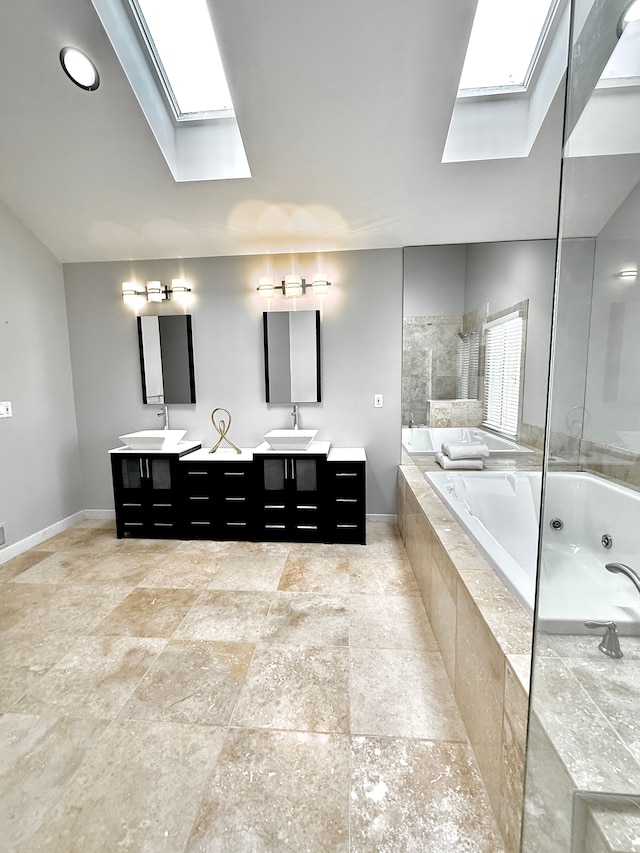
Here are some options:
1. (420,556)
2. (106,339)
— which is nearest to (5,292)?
(106,339)

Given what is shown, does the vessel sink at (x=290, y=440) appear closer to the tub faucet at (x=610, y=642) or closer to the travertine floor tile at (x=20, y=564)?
the travertine floor tile at (x=20, y=564)

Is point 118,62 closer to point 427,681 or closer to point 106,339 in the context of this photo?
point 106,339

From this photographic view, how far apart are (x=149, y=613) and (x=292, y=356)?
7.32 ft

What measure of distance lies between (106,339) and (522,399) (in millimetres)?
3614

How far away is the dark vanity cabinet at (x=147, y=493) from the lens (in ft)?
10.6

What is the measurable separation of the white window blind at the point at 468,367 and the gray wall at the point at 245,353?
529mm

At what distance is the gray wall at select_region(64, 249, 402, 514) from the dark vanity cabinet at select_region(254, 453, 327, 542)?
546mm

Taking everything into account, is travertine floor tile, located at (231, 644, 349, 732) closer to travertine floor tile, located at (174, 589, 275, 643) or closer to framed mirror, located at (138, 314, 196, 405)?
travertine floor tile, located at (174, 589, 275, 643)

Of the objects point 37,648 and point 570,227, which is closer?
point 570,227

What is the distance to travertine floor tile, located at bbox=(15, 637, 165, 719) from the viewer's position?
1.60 meters

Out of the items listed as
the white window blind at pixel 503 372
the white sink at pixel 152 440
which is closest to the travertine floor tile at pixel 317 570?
the white sink at pixel 152 440

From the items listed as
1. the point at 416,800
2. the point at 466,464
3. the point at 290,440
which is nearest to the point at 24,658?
the point at 416,800

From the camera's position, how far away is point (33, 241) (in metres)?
3.23

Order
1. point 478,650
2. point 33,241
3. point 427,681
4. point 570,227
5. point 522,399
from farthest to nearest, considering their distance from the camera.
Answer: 1. point 33,241
2. point 522,399
3. point 427,681
4. point 478,650
5. point 570,227
